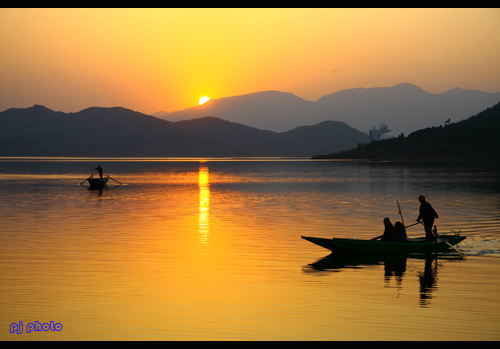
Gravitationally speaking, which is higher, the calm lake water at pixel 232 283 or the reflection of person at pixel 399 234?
the reflection of person at pixel 399 234

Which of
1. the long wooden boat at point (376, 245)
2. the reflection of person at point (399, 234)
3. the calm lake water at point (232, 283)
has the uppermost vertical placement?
the reflection of person at point (399, 234)

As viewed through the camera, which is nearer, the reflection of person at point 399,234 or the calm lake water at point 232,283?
the calm lake water at point 232,283

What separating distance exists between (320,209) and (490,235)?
18.6 meters

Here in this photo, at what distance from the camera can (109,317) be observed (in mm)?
16906

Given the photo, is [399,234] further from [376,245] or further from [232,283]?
[232,283]

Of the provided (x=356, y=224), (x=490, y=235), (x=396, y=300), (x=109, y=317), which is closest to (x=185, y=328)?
(x=109, y=317)

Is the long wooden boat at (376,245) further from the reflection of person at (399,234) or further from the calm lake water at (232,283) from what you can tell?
the calm lake water at (232,283)

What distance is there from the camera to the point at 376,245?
26.6 m

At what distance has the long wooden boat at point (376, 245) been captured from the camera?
86.9ft

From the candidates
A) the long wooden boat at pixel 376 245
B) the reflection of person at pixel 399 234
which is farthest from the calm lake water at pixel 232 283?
the reflection of person at pixel 399 234

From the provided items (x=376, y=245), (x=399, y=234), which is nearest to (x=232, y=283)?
(x=376, y=245)

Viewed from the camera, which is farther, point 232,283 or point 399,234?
point 399,234

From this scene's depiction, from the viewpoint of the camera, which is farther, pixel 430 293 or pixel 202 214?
pixel 202 214
